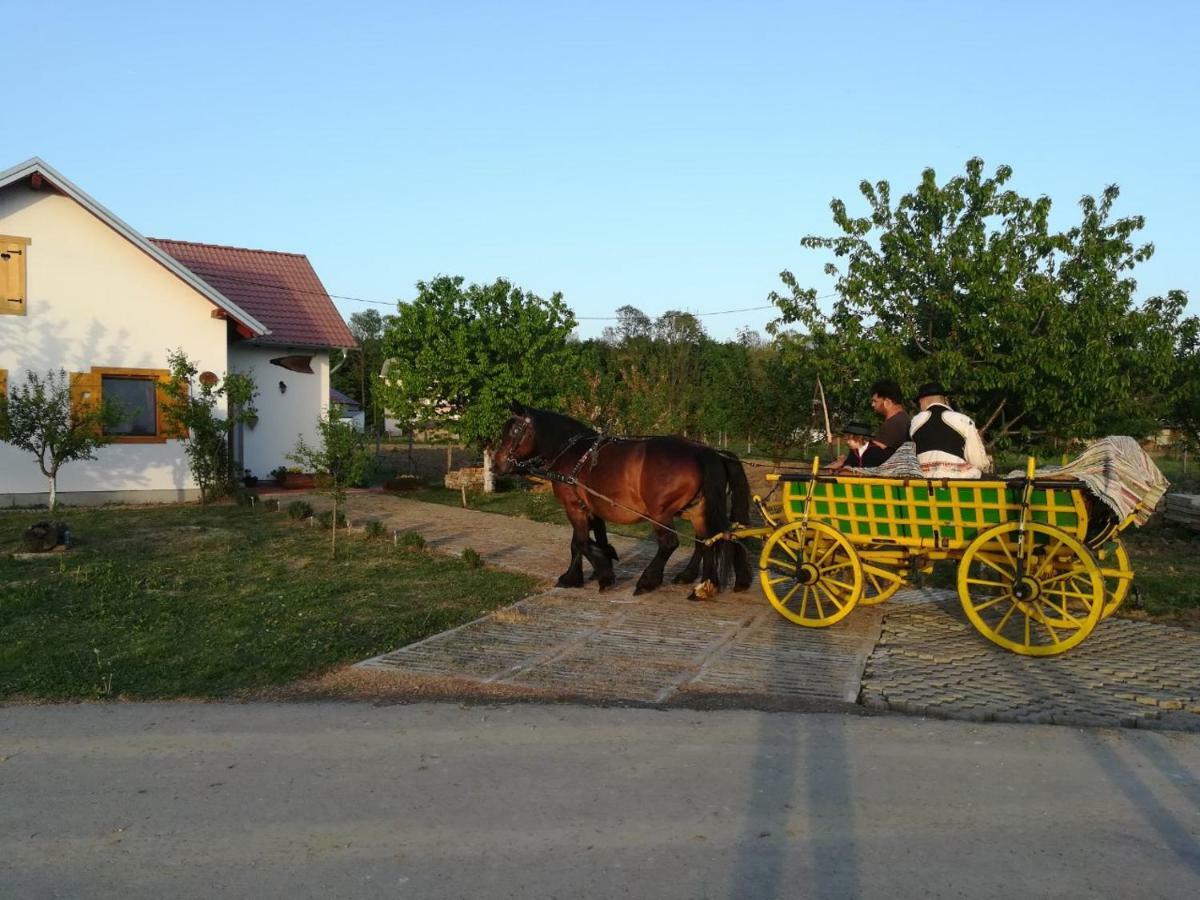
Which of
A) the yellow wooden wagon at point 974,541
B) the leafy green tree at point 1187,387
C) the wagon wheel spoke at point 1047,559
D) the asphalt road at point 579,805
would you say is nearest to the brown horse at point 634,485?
the yellow wooden wagon at point 974,541

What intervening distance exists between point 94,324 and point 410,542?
8.91 m

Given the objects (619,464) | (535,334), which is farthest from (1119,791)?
(535,334)

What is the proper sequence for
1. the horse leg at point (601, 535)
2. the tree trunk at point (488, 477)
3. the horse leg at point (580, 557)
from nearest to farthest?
the horse leg at point (580, 557), the horse leg at point (601, 535), the tree trunk at point (488, 477)

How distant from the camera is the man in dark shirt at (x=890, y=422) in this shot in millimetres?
8703

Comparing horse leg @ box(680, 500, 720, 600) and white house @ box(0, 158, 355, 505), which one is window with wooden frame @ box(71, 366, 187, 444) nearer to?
white house @ box(0, 158, 355, 505)

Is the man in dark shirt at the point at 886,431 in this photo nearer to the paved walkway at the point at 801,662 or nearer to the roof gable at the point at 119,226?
the paved walkway at the point at 801,662

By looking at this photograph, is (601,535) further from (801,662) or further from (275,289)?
(275,289)

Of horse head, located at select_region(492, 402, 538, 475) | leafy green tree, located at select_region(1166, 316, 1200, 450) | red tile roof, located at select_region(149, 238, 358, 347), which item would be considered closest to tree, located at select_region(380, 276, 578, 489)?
red tile roof, located at select_region(149, 238, 358, 347)

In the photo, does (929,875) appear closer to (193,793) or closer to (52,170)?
(193,793)

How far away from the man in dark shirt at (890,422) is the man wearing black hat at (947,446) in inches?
22.2

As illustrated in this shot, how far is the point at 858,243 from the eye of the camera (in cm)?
1409

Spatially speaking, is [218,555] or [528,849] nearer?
[528,849]

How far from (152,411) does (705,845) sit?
1670cm

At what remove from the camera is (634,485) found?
969cm
